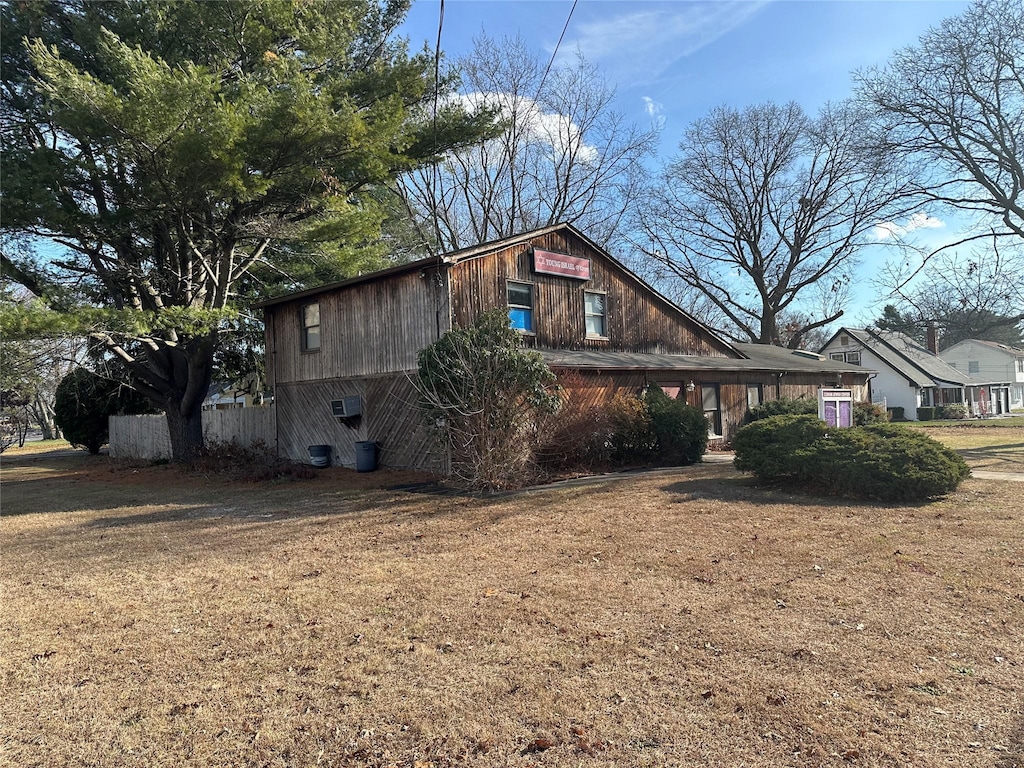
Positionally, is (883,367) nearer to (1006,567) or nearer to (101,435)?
(1006,567)

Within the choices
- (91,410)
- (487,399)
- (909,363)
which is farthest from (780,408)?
(909,363)

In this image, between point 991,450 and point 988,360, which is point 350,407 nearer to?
point 991,450

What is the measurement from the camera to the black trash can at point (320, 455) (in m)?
16.6

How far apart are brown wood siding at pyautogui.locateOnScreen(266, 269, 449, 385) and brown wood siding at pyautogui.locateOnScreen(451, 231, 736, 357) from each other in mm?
709

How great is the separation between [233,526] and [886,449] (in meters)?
9.77

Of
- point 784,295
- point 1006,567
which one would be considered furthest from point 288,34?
point 784,295

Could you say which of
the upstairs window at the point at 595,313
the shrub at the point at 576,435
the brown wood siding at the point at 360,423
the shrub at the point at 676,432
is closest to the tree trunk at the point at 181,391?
the brown wood siding at the point at 360,423

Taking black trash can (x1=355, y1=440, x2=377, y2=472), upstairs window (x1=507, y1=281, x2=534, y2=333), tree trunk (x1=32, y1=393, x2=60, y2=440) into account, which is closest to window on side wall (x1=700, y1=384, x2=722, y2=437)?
upstairs window (x1=507, y1=281, x2=534, y2=333)

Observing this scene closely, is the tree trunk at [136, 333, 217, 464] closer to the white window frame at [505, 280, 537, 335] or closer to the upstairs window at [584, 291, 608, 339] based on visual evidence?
the white window frame at [505, 280, 537, 335]

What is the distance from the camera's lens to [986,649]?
4.05 metres

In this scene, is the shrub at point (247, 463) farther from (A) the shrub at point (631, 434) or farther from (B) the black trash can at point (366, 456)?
(A) the shrub at point (631, 434)

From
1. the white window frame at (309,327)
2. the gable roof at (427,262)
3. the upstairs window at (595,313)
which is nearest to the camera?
the gable roof at (427,262)

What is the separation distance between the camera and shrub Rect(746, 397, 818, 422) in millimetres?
19906

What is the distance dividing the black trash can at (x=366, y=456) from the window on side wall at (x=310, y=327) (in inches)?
139
